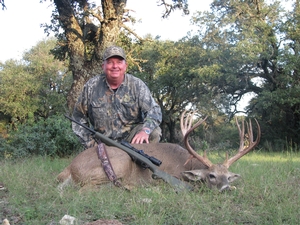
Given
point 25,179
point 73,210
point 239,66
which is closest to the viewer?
point 73,210

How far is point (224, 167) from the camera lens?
4.25m

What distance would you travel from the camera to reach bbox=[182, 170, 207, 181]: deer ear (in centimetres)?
425

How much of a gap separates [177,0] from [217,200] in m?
8.36

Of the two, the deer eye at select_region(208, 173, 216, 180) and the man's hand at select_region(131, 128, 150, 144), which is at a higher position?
the man's hand at select_region(131, 128, 150, 144)

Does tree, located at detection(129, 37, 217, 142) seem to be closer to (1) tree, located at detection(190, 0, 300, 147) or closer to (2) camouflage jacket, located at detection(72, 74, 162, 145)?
(1) tree, located at detection(190, 0, 300, 147)

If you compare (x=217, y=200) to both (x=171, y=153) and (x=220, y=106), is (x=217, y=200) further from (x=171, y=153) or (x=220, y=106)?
(x=220, y=106)

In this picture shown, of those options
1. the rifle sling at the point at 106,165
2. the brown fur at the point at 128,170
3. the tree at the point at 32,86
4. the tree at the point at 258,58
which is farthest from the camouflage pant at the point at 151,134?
the tree at the point at 32,86

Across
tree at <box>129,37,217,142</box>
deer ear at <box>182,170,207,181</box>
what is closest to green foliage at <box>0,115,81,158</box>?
deer ear at <box>182,170,207,181</box>

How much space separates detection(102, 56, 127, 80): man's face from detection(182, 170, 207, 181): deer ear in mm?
1662

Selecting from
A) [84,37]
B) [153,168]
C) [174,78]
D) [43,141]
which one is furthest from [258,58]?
[153,168]

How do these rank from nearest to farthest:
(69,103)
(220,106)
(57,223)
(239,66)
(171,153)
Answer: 1. (57,223)
2. (171,153)
3. (69,103)
4. (239,66)
5. (220,106)

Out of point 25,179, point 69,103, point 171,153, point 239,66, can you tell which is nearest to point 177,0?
point 69,103

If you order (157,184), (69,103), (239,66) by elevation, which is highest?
(239,66)

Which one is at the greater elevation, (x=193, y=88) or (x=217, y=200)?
(x=193, y=88)
